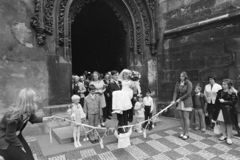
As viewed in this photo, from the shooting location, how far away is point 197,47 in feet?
19.7

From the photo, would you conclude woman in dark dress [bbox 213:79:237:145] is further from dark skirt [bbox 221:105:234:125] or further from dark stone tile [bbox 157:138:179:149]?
dark stone tile [bbox 157:138:179:149]

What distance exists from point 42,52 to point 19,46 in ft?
2.05

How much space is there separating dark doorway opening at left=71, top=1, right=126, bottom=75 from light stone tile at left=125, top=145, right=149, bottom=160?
4550mm

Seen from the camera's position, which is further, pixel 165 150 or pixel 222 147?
pixel 222 147

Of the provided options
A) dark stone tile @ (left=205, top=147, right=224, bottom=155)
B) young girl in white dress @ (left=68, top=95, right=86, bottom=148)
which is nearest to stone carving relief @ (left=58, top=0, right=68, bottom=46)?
young girl in white dress @ (left=68, top=95, right=86, bottom=148)

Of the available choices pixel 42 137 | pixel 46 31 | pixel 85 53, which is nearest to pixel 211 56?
pixel 46 31

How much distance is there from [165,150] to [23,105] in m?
3.03

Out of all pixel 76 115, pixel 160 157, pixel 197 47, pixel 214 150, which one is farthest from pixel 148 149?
pixel 197 47

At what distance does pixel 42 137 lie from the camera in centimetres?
451

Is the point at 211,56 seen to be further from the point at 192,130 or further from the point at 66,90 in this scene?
the point at 66,90

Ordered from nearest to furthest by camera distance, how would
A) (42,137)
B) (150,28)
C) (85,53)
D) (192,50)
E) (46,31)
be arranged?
(42,137) < (46,31) < (192,50) < (150,28) < (85,53)

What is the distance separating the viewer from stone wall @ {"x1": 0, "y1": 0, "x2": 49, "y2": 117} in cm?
443

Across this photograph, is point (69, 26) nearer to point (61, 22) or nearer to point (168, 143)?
point (61, 22)

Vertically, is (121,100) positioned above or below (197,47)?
below
